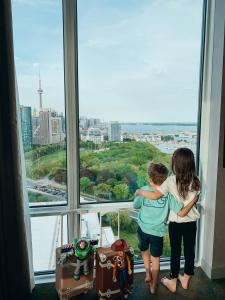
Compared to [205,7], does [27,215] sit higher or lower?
lower

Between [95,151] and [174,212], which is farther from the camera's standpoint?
[95,151]

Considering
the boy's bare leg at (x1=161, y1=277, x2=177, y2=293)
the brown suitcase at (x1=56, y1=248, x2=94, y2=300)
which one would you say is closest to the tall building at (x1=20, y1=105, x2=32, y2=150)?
the brown suitcase at (x1=56, y1=248, x2=94, y2=300)

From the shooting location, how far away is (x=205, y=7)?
2.08m

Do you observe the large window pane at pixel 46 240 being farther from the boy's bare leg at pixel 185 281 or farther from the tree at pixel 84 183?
the boy's bare leg at pixel 185 281

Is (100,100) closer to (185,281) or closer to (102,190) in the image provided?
(102,190)

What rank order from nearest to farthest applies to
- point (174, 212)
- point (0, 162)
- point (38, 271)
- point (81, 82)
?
1. point (0, 162)
2. point (174, 212)
3. point (81, 82)
4. point (38, 271)

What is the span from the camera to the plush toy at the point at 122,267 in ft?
6.08

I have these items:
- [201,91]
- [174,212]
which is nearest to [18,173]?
[174,212]

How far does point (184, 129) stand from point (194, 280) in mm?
1253

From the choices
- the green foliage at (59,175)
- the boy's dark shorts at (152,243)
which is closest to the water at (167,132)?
the green foliage at (59,175)

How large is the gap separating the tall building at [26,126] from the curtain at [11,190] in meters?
0.23

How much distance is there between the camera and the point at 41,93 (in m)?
2.02

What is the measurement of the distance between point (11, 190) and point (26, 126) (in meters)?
0.52

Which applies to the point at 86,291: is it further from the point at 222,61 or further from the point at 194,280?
the point at 222,61
